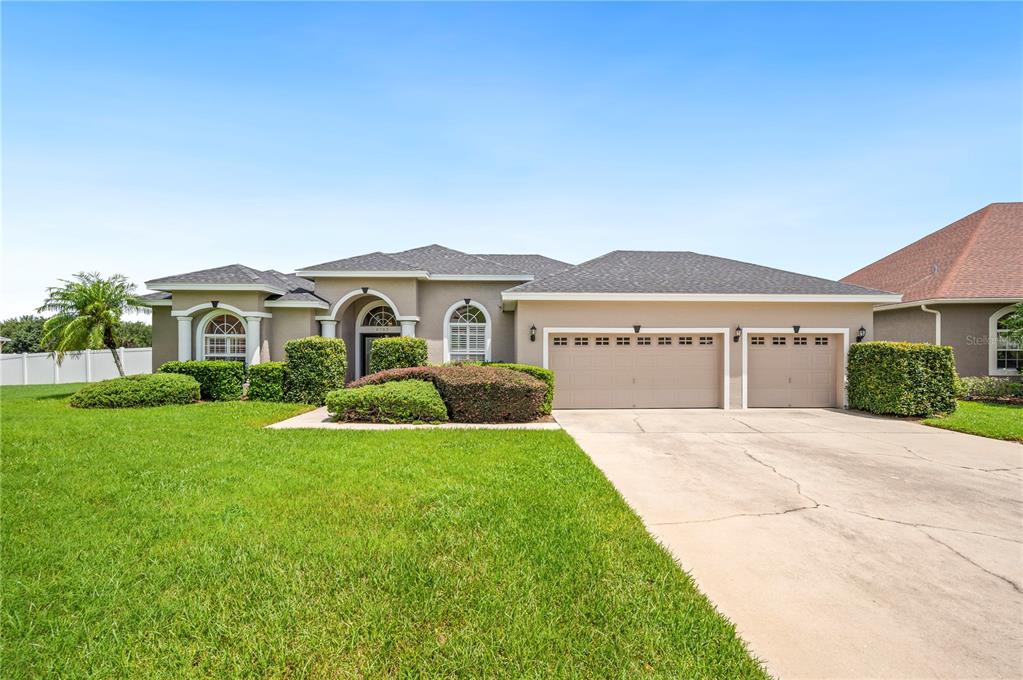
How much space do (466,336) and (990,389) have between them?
17.3m

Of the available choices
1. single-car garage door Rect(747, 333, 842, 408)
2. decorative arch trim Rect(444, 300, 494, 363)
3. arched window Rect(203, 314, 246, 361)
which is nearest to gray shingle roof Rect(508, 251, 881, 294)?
single-car garage door Rect(747, 333, 842, 408)

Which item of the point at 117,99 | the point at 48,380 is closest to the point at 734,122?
the point at 117,99

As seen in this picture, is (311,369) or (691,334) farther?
(311,369)

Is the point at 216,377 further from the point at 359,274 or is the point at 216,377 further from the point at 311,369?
the point at 359,274

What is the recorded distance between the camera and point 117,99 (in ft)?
29.5

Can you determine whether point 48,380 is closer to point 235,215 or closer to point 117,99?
point 235,215

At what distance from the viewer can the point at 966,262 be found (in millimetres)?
15188

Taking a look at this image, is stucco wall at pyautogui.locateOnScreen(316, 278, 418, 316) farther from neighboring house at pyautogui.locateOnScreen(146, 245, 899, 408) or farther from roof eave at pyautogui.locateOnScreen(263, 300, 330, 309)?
neighboring house at pyautogui.locateOnScreen(146, 245, 899, 408)

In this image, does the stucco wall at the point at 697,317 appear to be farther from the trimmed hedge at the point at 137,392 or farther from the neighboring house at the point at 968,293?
the trimmed hedge at the point at 137,392

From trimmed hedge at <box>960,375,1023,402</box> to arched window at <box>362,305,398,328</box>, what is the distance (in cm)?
1957

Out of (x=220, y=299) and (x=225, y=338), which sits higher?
(x=220, y=299)

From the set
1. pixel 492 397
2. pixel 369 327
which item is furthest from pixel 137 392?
pixel 492 397

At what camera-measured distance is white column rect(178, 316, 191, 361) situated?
46.4 ft

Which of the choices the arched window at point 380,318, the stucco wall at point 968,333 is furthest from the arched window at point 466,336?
the stucco wall at point 968,333
